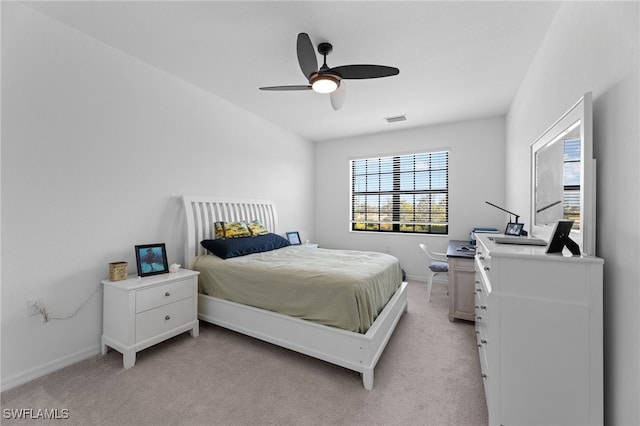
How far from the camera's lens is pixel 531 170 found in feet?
7.83

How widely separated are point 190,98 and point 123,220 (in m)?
1.58

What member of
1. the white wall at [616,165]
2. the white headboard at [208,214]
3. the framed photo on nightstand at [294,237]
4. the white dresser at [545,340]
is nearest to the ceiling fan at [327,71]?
the white wall at [616,165]

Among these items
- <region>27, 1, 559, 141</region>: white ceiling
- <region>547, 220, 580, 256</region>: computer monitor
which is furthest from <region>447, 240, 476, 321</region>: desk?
<region>27, 1, 559, 141</region>: white ceiling

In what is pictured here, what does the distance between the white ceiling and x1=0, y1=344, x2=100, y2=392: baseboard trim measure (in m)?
2.67

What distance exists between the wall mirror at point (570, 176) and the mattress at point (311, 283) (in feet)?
4.30

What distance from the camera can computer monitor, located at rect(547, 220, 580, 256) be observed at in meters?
1.35

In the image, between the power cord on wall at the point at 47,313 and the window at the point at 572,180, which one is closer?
the window at the point at 572,180

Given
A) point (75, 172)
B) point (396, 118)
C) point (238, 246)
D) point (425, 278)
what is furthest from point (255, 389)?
point (396, 118)

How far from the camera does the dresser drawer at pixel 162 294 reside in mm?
2182

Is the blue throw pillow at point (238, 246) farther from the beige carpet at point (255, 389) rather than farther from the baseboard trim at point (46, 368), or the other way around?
the baseboard trim at point (46, 368)

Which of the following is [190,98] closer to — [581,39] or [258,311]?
[258,311]

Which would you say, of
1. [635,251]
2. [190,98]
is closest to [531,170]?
[635,251]

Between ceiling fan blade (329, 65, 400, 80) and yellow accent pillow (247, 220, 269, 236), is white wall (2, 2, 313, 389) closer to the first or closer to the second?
yellow accent pillow (247, 220, 269, 236)

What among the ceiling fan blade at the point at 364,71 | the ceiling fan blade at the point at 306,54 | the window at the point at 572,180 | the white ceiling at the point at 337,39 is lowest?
the window at the point at 572,180
